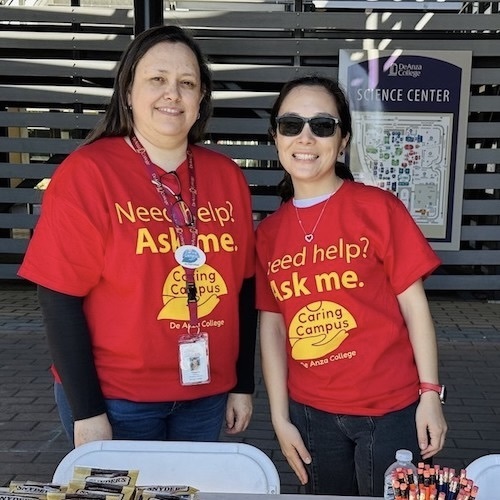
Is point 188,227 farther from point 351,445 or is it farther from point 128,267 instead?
point 351,445

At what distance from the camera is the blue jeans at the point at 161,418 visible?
183 centimetres

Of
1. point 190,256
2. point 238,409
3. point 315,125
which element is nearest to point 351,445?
point 238,409

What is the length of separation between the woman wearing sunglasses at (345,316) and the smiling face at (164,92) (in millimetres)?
297

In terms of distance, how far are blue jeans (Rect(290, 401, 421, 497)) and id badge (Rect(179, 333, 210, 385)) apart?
0.33 meters

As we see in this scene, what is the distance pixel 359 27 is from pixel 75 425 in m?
5.70

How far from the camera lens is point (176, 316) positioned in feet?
5.90

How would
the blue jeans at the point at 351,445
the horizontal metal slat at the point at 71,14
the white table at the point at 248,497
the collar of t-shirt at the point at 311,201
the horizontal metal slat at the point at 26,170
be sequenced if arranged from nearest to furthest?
the white table at the point at 248,497
the blue jeans at the point at 351,445
the collar of t-shirt at the point at 311,201
the horizontal metal slat at the point at 71,14
the horizontal metal slat at the point at 26,170

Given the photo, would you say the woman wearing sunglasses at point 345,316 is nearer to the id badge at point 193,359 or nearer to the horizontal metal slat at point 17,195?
the id badge at point 193,359

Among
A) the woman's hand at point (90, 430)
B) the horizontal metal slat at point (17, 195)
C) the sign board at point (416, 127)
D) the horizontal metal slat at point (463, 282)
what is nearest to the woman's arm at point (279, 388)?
the woman's hand at point (90, 430)

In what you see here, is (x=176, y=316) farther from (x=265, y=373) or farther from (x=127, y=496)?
(x=127, y=496)

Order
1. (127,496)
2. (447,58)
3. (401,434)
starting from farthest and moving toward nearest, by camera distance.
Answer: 1. (447,58)
2. (401,434)
3. (127,496)

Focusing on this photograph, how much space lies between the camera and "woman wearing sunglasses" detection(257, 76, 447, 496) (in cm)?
182

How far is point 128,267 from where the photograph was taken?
1.74 metres

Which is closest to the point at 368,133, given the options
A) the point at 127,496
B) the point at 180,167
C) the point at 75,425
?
the point at 180,167
